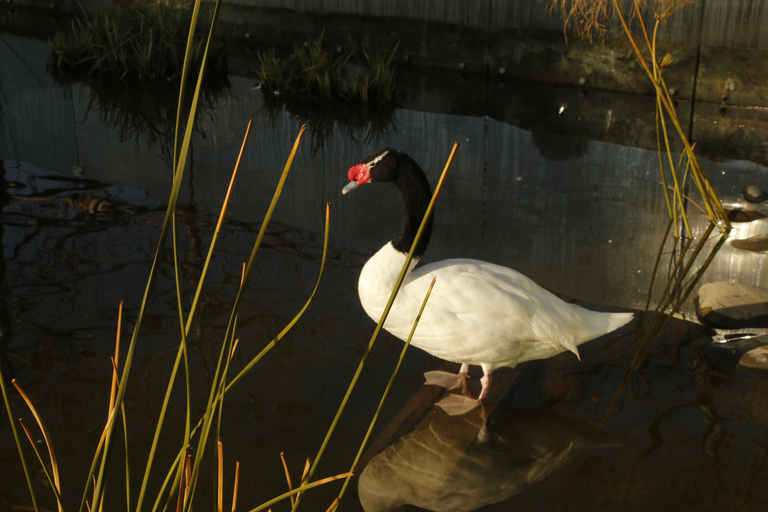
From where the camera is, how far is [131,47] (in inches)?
400

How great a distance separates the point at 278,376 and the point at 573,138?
548 cm

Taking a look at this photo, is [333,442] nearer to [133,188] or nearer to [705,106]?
[133,188]

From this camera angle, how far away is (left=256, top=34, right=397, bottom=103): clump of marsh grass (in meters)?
9.09

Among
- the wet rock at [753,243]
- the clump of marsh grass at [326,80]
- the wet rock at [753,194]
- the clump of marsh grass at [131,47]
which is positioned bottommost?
the wet rock at [753,243]

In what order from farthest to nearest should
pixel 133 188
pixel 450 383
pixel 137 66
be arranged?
pixel 137 66 < pixel 133 188 < pixel 450 383

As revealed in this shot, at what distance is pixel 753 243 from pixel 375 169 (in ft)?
10.8

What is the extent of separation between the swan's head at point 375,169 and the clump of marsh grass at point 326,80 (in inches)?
234

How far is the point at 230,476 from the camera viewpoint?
279 cm

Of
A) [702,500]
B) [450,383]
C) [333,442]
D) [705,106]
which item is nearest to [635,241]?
[450,383]

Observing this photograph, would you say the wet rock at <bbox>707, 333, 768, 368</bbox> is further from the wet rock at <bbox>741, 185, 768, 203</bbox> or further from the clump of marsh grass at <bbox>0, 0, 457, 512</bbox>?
the clump of marsh grass at <bbox>0, 0, 457, 512</bbox>

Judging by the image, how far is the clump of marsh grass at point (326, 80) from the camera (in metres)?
9.09

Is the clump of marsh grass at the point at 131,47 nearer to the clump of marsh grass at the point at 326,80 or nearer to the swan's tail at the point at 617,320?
the clump of marsh grass at the point at 326,80

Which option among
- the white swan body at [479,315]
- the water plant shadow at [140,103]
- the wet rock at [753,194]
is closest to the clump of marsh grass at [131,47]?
the water plant shadow at [140,103]

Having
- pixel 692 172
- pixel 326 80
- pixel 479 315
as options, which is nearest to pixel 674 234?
pixel 692 172
